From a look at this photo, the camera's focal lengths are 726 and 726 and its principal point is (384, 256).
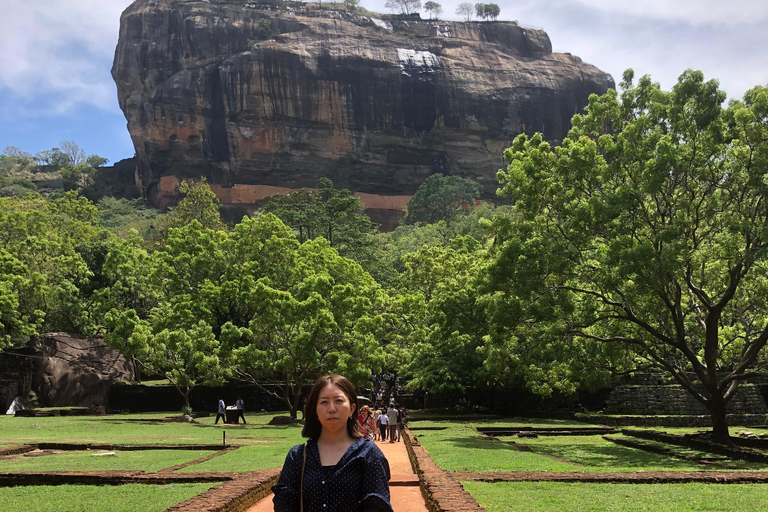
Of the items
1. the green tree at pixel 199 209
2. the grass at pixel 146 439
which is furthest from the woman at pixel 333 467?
the green tree at pixel 199 209

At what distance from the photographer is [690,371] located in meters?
23.1

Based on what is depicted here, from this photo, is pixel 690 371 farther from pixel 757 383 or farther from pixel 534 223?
pixel 534 223

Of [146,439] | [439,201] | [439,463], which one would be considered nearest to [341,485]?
[439,463]

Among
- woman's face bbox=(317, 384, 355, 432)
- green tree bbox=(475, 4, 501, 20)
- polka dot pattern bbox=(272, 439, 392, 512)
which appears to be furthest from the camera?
green tree bbox=(475, 4, 501, 20)

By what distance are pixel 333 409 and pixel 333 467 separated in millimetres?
268

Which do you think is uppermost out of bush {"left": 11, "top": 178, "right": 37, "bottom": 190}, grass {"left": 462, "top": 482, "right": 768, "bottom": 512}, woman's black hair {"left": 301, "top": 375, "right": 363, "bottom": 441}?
bush {"left": 11, "top": 178, "right": 37, "bottom": 190}

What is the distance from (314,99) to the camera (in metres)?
83.4

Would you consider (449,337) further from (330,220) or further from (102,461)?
(330,220)

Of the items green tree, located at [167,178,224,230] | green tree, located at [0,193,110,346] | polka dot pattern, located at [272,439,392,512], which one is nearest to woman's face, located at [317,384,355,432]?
polka dot pattern, located at [272,439,392,512]

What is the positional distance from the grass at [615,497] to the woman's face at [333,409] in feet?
16.8

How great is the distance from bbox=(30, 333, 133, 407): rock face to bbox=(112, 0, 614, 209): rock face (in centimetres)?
5216

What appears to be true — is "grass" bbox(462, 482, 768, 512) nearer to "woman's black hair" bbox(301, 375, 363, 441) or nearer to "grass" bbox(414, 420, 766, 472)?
"grass" bbox(414, 420, 766, 472)

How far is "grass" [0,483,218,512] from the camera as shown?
27.1 ft

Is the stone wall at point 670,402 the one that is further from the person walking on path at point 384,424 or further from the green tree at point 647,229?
the person walking on path at point 384,424
